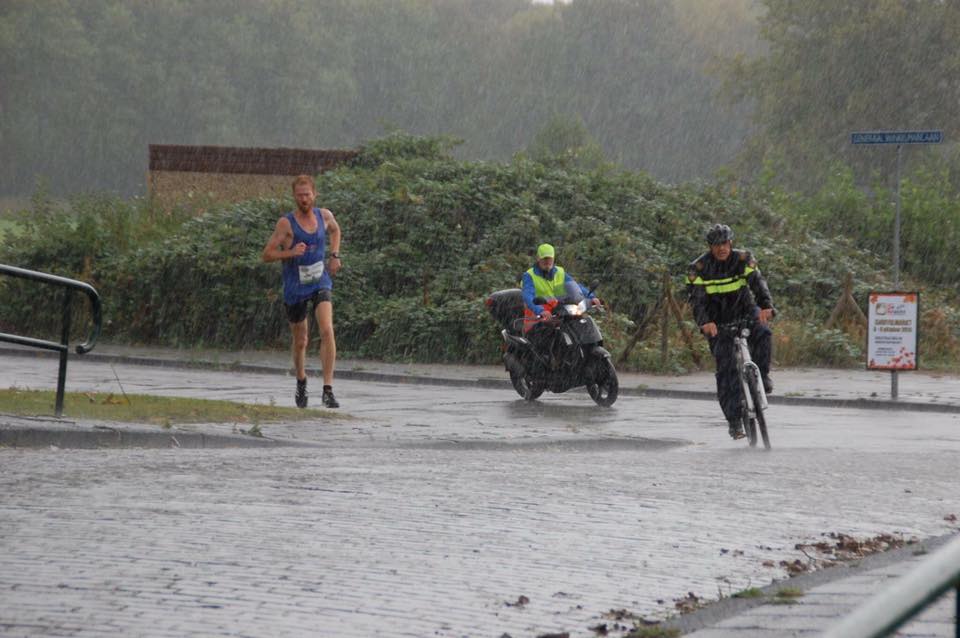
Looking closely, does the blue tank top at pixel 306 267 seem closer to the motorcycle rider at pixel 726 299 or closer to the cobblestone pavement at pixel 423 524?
the cobblestone pavement at pixel 423 524

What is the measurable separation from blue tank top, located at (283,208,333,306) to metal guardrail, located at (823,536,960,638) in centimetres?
1138

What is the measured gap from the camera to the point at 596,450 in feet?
38.4

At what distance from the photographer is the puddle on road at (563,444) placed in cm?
1126

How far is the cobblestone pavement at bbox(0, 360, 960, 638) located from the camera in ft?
17.5

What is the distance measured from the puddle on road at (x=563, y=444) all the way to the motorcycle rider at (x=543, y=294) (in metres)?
4.37

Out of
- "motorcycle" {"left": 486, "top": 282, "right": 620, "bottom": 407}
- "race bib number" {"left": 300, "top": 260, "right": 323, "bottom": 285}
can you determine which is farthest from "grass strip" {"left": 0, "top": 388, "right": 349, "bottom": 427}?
"motorcycle" {"left": 486, "top": 282, "right": 620, "bottom": 407}

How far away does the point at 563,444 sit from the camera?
38.4 ft

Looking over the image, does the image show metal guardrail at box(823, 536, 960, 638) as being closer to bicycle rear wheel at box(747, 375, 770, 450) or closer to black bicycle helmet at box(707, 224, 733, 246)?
bicycle rear wheel at box(747, 375, 770, 450)

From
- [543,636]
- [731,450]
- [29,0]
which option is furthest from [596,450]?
[29,0]

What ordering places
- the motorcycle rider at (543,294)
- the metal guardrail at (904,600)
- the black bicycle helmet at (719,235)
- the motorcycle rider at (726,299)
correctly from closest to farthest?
the metal guardrail at (904,600)
the black bicycle helmet at (719,235)
the motorcycle rider at (726,299)
the motorcycle rider at (543,294)

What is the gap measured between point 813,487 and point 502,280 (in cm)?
1476

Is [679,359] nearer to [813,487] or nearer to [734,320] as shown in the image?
[734,320]

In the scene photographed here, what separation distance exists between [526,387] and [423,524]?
9.73 metres

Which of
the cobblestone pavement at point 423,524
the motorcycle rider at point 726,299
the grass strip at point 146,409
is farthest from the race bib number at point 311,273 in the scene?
the motorcycle rider at point 726,299
